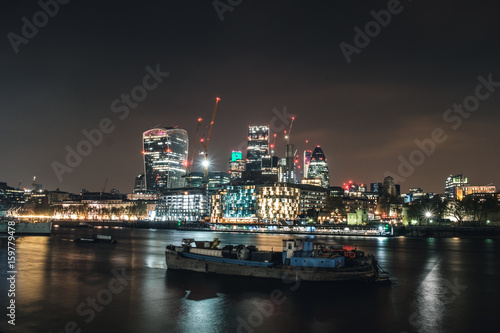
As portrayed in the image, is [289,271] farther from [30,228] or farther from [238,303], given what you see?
[30,228]

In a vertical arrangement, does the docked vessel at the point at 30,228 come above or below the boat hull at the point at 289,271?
below

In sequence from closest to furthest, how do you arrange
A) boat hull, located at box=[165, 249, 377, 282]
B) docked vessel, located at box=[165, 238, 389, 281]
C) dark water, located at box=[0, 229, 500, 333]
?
dark water, located at box=[0, 229, 500, 333], boat hull, located at box=[165, 249, 377, 282], docked vessel, located at box=[165, 238, 389, 281]

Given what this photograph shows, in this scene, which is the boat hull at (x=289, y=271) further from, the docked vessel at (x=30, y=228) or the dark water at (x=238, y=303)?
the docked vessel at (x=30, y=228)

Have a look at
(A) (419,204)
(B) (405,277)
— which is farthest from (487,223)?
(B) (405,277)

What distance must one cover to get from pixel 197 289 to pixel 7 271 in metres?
24.5

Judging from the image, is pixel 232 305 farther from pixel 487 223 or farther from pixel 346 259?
pixel 487 223

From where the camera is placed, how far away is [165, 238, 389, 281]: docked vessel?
1491 inches

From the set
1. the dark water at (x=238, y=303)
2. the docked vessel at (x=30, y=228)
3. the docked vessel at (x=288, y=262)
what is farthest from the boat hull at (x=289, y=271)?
the docked vessel at (x=30, y=228)

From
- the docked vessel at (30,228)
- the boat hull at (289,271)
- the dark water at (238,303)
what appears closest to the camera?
the dark water at (238,303)

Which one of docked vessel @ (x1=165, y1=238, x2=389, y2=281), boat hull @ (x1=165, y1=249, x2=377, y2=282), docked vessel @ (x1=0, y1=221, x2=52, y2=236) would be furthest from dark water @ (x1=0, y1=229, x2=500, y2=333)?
docked vessel @ (x1=0, y1=221, x2=52, y2=236)

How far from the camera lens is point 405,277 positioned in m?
44.9

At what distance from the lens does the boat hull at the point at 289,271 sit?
37281 millimetres

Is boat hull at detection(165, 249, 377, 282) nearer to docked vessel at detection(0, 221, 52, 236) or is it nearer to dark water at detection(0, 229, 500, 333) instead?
dark water at detection(0, 229, 500, 333)

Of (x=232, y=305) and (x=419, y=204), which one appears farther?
(x=419, y=204)
